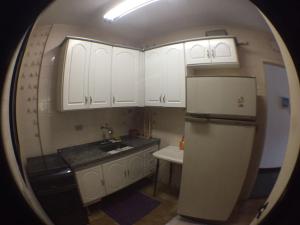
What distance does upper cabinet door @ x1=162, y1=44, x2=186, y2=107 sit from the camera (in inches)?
26.7

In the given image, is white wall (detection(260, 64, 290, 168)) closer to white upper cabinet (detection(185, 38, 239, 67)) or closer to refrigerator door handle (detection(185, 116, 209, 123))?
white upper cabinet (detection(185, 38, 239, 67))

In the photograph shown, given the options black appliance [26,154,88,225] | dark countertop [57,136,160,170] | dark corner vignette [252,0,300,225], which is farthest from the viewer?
dark countertop [57,136,160,170]

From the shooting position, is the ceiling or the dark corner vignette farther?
the ceiling

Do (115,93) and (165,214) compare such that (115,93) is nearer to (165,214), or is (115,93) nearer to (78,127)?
(78,127)

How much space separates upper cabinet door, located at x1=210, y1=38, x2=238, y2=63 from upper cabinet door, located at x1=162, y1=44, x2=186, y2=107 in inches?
6.6

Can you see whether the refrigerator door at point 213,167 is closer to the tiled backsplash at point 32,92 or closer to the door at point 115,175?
the door at point 115,175

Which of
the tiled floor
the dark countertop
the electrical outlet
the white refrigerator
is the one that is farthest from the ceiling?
the tiled floor

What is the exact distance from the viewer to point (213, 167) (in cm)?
68

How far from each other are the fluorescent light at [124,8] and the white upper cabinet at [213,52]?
0.85 ft

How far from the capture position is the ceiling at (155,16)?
1.36ft

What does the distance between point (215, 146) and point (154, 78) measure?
0.52 m

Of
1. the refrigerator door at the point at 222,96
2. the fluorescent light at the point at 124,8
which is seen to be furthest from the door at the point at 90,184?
the fluorescent light at the point at 124,8

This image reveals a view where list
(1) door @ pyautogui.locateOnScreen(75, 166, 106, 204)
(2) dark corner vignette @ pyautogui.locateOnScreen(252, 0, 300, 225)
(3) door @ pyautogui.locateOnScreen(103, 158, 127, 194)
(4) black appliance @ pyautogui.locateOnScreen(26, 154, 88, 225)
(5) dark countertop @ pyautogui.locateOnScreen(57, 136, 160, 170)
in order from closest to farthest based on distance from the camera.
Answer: (2) dark corner vignette @ pyautogui.locateOnScreen(252, 0, 300, 225)
(4) black appliance @ pyautogui.locateOnScreen(26, 154, 88, 225)
(5) dark countertop @ pyautogui.locateOnScreen(57, 136, 160, 170)
(1) door @ pyautogui.locateOnScreen(75, 166, 106, 204)
(3) door @ pyautogui.locateOnScreen(103, 158, 127, 194)

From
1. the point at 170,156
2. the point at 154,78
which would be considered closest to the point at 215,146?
the point at 170,156
